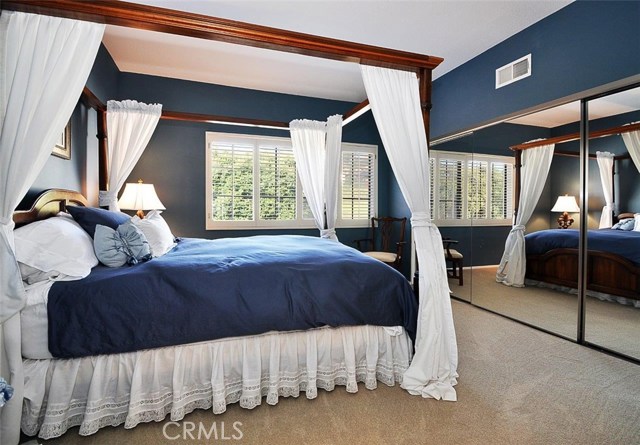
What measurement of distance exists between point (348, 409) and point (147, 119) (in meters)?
3.37

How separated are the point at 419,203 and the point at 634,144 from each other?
188cm

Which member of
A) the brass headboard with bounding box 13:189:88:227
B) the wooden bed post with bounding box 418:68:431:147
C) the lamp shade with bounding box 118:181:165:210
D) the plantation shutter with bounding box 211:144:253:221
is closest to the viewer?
the brass headboard with bounding box 13:189:88:227

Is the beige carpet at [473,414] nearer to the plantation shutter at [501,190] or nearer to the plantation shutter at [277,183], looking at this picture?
the plantation shutter at [501,190]

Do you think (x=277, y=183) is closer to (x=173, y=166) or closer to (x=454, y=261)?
(x=173, y=166)

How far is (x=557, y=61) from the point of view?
9.85 ft

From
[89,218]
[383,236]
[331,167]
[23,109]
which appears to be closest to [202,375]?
[89,218]

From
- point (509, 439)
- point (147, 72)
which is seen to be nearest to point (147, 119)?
point (147, 72)

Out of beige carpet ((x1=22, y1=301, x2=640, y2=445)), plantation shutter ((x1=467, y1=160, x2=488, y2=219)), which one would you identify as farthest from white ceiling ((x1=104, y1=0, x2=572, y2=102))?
beige carpet ((x1=22, y1=301, x2=640, y2=445))

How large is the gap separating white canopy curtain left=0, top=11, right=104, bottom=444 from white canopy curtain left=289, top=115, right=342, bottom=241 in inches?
89.3

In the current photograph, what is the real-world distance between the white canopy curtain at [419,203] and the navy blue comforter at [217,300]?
0.44 ft

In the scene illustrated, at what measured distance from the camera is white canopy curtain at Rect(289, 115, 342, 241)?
11.7 ft

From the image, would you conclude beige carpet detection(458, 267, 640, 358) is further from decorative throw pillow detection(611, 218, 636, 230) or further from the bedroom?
the bedroom

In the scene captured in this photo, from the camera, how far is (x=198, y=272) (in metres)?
1.87

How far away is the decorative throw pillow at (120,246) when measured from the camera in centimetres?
197
